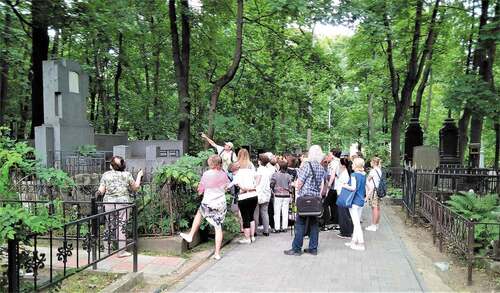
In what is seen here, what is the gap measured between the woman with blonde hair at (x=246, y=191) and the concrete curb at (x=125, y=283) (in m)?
2.81

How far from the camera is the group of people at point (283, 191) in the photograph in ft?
24.7

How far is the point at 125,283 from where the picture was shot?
5.62 m

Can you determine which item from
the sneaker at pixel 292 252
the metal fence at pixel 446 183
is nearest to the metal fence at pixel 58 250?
the sneaker at pixel 292 252

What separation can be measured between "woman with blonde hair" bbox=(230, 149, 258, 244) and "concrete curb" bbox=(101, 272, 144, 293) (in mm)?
2807

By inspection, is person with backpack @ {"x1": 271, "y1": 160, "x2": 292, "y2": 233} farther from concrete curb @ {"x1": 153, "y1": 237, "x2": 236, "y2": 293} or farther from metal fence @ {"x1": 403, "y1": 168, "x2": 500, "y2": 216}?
metal fence @ {"x1": 403, "y1": 168, "x2": 500, "y2": 216}

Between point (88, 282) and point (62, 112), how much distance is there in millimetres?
10748

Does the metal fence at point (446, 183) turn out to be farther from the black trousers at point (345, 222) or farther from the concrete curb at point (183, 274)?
the concrete curb at point (183, 274)

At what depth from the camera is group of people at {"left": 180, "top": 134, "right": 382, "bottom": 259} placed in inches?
297

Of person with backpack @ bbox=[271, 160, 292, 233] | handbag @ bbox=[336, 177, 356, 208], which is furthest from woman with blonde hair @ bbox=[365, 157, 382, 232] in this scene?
person with backpack @ bbox=[271, 160, 292, 233]

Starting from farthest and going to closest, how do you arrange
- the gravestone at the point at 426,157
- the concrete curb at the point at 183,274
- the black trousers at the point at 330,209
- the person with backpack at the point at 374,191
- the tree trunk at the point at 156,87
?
the tree trunk at the point at 156,87
the gravestone at the point at 426,157
the black trousers at the point at 330,209
the person with backpack at the point at 374,191
the concrete curb at the point at 183,274

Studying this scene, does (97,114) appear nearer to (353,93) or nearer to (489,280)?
(353,93)

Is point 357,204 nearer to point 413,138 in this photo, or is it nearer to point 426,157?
point 426,157

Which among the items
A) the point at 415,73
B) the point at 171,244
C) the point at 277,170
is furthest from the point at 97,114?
the point at 171,244

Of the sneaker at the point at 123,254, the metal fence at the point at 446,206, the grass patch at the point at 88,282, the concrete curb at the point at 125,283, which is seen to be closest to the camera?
the concrete curb at the point at 125,283
